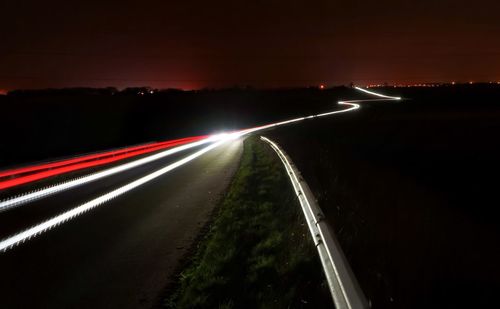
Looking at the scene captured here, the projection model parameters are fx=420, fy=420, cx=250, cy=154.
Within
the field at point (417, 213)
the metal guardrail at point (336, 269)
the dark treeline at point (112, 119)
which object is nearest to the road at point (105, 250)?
the metal guardrail at point (336, 269)

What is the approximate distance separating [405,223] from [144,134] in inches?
2445

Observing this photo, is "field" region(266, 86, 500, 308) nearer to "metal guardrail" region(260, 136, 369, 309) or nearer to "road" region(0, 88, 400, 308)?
"metal guardrail" region(260, 136, 369, 309)

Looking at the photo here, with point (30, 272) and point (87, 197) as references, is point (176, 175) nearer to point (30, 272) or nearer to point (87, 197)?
point (87, 197)

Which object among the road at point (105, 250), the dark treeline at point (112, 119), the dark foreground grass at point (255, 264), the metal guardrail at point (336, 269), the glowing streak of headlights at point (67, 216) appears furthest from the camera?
the dark treeline at point (112, 119)

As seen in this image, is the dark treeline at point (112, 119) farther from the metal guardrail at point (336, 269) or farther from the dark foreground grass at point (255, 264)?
the metal guardrail at point (336, 269)

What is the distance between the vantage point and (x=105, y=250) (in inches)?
265

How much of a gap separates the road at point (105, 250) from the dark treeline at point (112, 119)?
31335mm

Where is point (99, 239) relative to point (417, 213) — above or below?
above

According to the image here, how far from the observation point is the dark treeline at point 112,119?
46281 mm

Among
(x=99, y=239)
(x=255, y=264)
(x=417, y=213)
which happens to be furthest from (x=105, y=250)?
(x=417, y=213)

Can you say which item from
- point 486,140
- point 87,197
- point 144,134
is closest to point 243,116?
point 144,134

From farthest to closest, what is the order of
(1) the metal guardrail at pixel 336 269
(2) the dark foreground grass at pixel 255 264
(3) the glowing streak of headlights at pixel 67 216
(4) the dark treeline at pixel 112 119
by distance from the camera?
1. (4) the dark treeline at pixel 112 119
2. (3) the glowing streak of headlights at pixel 67 216
3. (2) the dark foreground grass at pixel 255 264
4. (1) the metal guardrail at pixel 336 269

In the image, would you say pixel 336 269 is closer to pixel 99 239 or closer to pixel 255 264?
pixel 255 264

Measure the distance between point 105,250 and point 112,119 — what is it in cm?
6424
